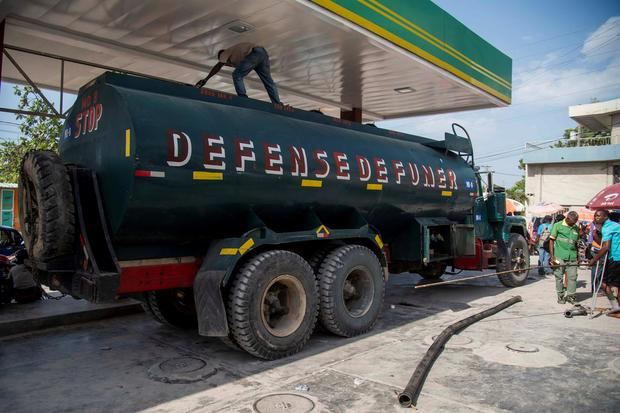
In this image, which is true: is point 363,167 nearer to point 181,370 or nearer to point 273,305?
point 273,305

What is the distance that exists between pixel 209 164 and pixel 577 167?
104 ft

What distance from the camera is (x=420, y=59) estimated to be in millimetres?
9023

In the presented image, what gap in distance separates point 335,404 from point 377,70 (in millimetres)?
7079

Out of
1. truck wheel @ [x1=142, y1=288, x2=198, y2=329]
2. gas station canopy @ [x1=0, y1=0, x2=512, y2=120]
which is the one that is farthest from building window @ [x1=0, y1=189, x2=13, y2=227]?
truck wheel @ [x1=142, y1=288, x2=198, y2=329]

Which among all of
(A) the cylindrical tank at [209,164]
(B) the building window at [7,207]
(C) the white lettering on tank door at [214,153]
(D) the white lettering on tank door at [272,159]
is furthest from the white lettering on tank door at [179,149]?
(B) the building window at [7,207]

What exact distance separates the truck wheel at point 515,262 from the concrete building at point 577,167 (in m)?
22.1

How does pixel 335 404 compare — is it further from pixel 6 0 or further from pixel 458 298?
pixel 6 0

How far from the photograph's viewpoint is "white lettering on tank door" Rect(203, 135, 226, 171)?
17.1 feet

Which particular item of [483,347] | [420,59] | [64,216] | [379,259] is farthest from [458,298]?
[64,216]

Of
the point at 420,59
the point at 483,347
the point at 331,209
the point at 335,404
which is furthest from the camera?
the point at 420,59

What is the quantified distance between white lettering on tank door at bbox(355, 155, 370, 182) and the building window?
67.6ft

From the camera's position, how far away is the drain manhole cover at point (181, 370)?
4.89 meters

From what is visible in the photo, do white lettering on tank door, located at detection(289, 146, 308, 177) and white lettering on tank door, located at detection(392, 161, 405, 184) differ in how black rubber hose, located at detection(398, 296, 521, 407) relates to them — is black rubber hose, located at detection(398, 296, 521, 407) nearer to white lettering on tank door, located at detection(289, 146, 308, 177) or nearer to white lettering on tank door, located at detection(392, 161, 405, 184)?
white lettering on tank door, located at detection(392, 161, 405, 184)

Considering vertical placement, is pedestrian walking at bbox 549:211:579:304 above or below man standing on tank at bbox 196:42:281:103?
below
